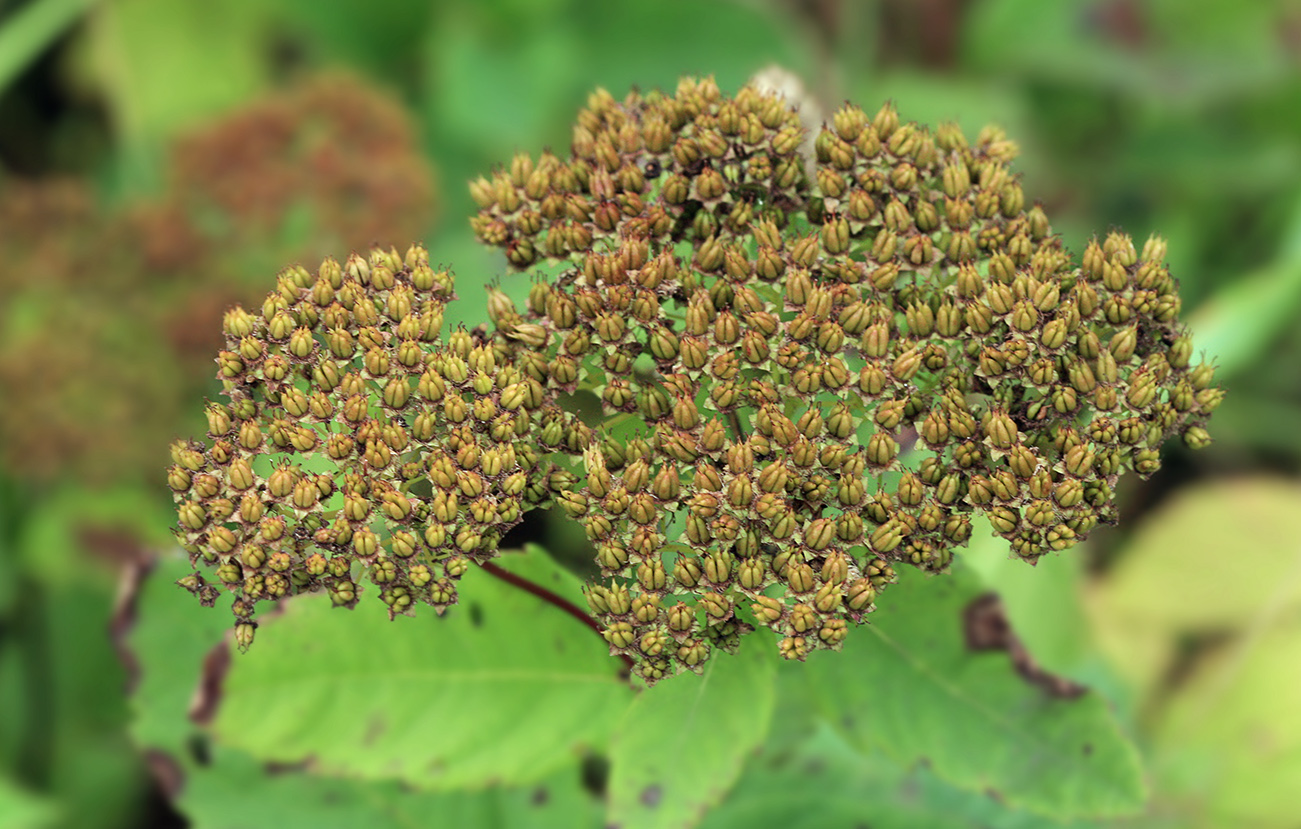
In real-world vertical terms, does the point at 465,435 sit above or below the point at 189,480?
above

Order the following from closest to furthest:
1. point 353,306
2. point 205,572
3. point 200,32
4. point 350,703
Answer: point 353,306, point 350,703, point 205,572, point 200,32

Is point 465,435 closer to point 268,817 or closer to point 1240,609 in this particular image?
point 268,817

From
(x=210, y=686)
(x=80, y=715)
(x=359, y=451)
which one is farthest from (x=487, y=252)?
(x=80, y=715)

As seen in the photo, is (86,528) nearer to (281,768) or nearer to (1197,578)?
(281,768)

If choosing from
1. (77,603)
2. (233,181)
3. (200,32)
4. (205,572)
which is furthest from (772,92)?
(200,32)

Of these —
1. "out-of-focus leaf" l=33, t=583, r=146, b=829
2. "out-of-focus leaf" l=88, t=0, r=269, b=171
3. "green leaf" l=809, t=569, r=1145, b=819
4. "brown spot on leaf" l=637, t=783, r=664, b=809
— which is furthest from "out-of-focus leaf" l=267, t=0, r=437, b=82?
"brown spot on leaf" l=637, t=783, r=664, b=809

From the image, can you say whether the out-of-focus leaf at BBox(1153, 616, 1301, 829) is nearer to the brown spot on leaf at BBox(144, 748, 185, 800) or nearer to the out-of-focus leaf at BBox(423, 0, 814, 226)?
the brown spot on leaf at BBox(144, 748, 185, 800)

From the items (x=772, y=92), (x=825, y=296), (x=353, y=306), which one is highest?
(x=772, y=92)
